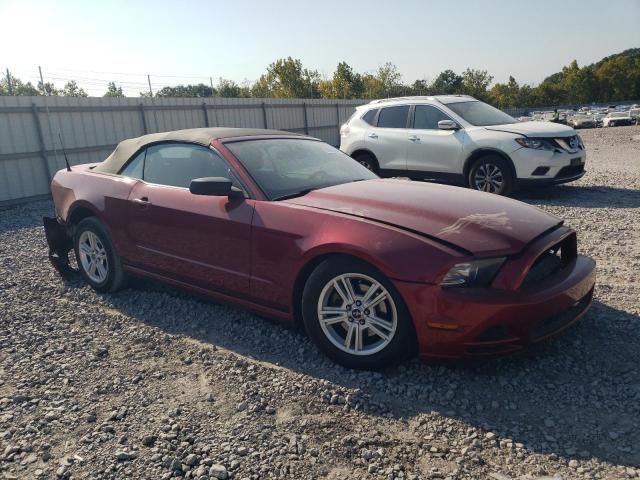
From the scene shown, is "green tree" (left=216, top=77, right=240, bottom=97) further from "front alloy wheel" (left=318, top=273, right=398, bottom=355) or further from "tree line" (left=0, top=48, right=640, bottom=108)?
"front alloy wheel" (left=318, top=273, right=398, bottom=355)

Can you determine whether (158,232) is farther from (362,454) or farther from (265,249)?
(362,454)

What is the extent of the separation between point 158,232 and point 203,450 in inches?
85.3

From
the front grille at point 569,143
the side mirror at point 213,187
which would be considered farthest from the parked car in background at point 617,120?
the side mirror at point 213,187

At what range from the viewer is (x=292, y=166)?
166 inches

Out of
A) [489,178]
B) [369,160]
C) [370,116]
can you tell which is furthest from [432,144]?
[370,116]

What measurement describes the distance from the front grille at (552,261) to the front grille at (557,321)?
24cm

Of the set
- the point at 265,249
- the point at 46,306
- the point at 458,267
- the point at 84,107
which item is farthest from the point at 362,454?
the point at 84,107

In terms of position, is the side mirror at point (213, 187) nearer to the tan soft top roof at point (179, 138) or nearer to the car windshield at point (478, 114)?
the tan soft top roof at point (179, 138)

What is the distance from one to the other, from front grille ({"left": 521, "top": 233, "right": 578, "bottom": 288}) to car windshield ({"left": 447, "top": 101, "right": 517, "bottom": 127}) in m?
5.97

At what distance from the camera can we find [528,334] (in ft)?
9.68

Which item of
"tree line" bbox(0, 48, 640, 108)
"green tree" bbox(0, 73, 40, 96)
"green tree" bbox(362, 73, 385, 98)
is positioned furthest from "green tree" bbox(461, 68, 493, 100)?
"green tree" bbox(0, 73, 40, 96)

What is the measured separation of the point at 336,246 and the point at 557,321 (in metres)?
1.43

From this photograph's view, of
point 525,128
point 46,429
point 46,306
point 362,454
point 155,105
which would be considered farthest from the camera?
point 155,105

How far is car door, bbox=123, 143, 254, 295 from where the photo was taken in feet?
12.3
